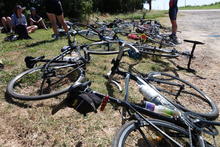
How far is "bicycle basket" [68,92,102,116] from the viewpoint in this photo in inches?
74.0

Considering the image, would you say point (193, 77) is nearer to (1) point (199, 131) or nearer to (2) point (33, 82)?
(1) point (199, 131)

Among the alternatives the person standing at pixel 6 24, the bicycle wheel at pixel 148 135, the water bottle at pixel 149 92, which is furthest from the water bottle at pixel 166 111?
the person standing at pixel 6 24

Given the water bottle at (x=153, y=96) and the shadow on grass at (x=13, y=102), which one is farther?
the shadow on grass at (x=13, y=102)

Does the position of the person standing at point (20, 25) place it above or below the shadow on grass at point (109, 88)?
above

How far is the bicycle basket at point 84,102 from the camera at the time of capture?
1881 millimetres

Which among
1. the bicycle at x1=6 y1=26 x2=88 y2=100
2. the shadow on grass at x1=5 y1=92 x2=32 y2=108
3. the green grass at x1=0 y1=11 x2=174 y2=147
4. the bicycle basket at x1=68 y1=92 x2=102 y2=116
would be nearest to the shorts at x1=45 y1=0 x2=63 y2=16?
the bicycle at x1=6 y1=26 x2=88 y2=100

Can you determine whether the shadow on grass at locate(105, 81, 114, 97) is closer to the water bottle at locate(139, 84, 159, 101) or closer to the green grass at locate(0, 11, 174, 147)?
the green grass at locate(0, 11, 174, 147)

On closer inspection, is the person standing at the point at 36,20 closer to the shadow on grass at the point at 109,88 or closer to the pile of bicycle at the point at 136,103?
the pile of bicycle at the point at 136,103

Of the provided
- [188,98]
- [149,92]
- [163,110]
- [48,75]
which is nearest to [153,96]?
[149,92]

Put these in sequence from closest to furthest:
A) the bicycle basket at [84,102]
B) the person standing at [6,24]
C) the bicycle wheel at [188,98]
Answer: the bicycle basket at [84,102]
the bicycle wheel at [188,98]
the person standing at [6,24]

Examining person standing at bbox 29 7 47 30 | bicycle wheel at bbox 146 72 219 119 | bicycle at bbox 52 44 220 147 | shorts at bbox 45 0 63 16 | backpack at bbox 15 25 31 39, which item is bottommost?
bicycle wheel at bbox 146 72 219 119

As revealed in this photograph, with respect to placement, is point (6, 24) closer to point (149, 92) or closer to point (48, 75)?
point (48, 75)

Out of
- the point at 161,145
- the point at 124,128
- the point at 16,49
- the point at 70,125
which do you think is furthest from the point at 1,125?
the point at 16,49

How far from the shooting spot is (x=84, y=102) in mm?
1880
